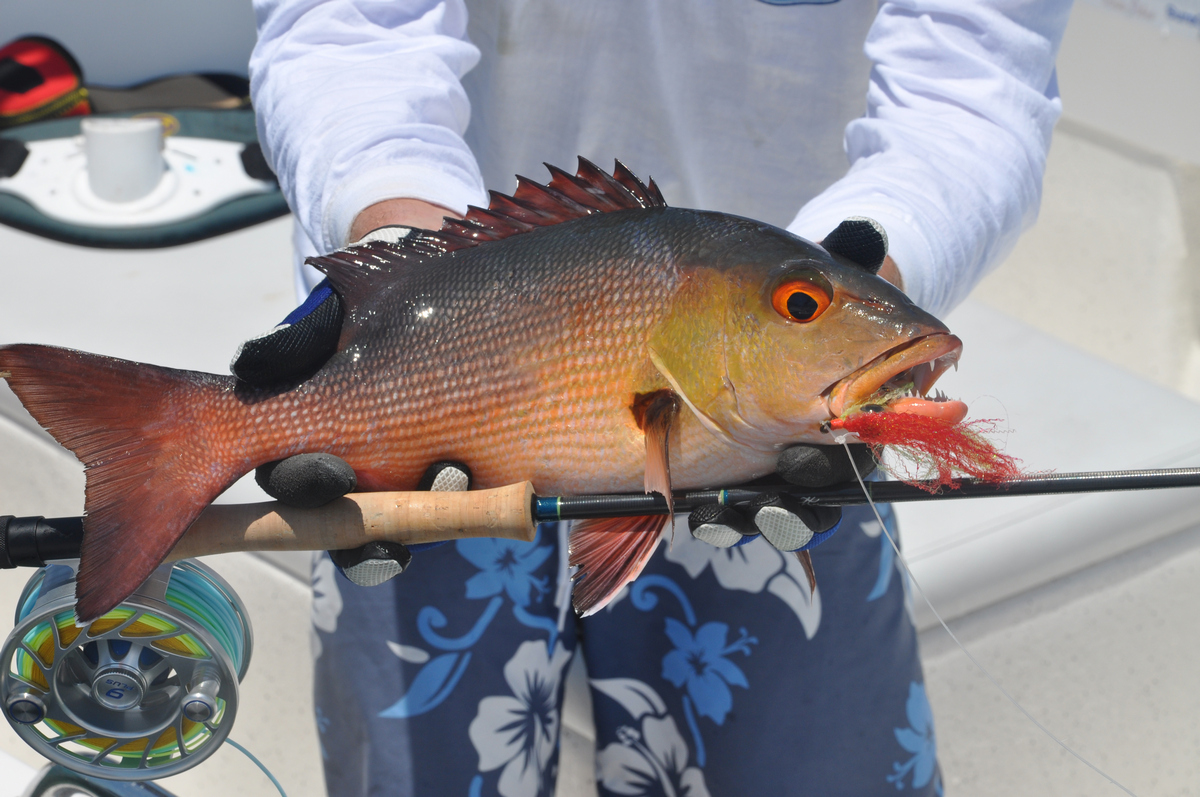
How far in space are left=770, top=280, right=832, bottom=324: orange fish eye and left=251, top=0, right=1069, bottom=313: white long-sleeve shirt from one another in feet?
1.08

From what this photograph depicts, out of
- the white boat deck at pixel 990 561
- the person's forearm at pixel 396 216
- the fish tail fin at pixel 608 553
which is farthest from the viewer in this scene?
the white boat deck at pixel 990 561

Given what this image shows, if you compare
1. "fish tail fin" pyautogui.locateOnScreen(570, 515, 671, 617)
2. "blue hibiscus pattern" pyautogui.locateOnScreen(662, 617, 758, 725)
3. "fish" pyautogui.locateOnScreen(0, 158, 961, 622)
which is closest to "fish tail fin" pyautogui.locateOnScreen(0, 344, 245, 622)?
"fish" pyautogui.locateOnScreen(0, 158, 961, 622)

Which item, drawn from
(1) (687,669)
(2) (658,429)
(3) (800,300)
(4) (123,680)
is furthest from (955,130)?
(4) (123,680)

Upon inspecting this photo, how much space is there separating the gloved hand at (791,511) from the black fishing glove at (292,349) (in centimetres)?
38

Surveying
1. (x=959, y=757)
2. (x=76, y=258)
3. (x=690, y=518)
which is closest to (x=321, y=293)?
(x=690, y=518)

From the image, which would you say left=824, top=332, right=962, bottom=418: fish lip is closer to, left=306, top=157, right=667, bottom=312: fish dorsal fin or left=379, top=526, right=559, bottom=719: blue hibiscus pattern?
left=306, top=157, right=667, bottom=312: fish dorsal fin

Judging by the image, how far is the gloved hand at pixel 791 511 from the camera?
2.69 feet

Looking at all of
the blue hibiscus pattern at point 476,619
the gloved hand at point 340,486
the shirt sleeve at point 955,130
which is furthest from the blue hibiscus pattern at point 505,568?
the shirt sleeve at point 955,130

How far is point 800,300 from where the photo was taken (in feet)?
2.58

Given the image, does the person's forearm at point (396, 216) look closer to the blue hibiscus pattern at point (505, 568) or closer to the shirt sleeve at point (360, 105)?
the shirt sleeve at point (360, 105)

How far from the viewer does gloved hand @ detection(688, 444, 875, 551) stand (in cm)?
82

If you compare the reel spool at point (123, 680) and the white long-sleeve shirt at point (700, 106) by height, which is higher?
the white long-sleeve shirt at point (700, 106)

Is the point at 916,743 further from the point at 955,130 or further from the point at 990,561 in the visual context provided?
the point at 955,130

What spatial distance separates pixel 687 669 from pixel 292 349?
2.37ft
